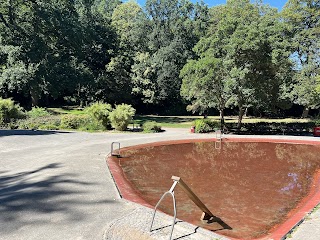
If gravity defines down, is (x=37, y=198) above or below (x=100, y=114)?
below

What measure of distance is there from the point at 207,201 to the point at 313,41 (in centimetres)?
2977

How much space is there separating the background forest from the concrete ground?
1301cm

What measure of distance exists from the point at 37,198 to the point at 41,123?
55.3ft

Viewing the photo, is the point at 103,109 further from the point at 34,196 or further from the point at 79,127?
the point at 34,196

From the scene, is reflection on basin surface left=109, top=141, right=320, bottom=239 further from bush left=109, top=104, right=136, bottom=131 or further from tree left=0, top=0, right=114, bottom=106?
tree left=0, top=0, right=114, bottom=106

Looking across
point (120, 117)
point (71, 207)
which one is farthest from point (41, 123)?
point (71, 207)

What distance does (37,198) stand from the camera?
696 cm

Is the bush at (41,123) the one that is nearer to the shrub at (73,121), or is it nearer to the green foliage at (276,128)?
the shrub at (73,121)

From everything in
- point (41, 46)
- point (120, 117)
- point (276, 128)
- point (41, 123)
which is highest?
point (41, 46)

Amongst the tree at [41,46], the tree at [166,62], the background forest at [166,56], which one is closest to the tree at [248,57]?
→ the background forest at [166,56]

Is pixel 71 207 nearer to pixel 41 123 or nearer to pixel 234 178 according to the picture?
pixel 234 178

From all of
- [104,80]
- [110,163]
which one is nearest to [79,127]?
[110,163]

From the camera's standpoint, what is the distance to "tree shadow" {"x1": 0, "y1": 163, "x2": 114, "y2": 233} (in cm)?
579

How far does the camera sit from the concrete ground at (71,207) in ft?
17.2
